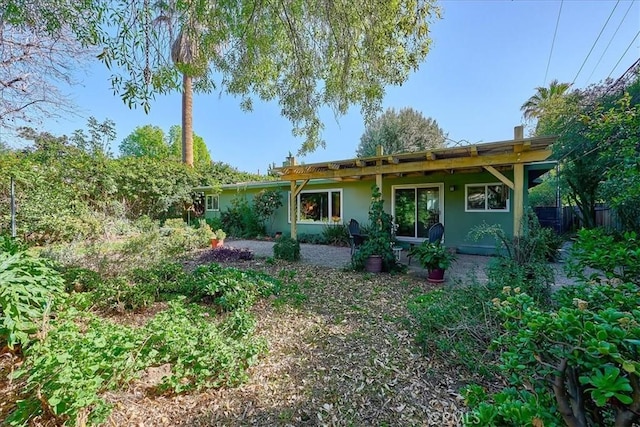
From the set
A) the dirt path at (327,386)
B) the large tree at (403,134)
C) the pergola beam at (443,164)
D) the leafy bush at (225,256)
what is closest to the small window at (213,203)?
the leafy bush at (225,256)

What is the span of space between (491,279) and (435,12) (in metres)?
3.52

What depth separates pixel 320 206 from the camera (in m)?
11.8

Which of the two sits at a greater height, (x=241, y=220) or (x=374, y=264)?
(x=241, y=220)

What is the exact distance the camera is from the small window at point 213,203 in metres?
14.8

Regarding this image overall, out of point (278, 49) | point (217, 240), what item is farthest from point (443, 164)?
point (217, 240)

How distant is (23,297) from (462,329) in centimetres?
384

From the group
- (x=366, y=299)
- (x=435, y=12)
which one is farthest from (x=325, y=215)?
(x=435, y=12)

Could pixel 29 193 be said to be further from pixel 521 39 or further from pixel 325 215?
pixel 521 39

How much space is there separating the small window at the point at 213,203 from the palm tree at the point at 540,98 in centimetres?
1811

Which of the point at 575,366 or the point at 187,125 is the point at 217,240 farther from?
the point at 575,366

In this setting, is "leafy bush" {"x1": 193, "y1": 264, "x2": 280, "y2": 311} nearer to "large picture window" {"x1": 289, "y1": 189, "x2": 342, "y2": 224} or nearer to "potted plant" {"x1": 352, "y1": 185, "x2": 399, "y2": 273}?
"potted plant" {"x1": 352, "y1": 185, "x2": 399, "y2": 273}

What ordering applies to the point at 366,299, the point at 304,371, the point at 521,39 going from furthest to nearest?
the point at 521,39 < the point at 366,299 < the point at 304,371

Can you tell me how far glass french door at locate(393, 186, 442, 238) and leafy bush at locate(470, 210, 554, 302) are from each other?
4782mm

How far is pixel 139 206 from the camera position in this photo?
13.5m
